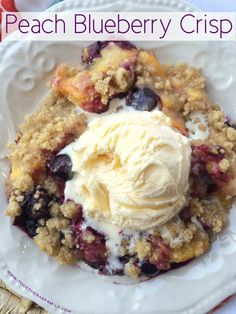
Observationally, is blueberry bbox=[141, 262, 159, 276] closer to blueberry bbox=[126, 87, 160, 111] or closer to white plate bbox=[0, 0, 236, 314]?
white plate bbox=[0, 0, 236, 314]

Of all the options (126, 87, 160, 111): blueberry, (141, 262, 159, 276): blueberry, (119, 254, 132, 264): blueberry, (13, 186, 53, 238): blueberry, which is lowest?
(141, 262, 159, 276): blueberry

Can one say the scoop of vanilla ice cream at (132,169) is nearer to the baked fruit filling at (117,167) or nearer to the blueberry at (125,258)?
the baked fruit filling at (117,167)

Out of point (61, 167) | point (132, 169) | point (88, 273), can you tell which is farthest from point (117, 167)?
Result: point (88, 273)

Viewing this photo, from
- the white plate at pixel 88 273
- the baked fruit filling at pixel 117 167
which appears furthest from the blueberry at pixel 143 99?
the white plate at pixel 88 273

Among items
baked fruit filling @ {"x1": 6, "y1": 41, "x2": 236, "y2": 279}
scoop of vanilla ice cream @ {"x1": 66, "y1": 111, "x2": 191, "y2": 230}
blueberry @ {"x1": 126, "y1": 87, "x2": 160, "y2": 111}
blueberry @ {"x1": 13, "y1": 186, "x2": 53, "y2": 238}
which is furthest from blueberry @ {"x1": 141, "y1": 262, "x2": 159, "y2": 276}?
blueberry @ {"x1": 126, "y1": 87, "x2": 160, "y2": 111}

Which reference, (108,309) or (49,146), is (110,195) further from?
(108,309)

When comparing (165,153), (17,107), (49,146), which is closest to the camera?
(165,153)

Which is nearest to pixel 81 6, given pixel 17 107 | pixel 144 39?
pixel 144 39
